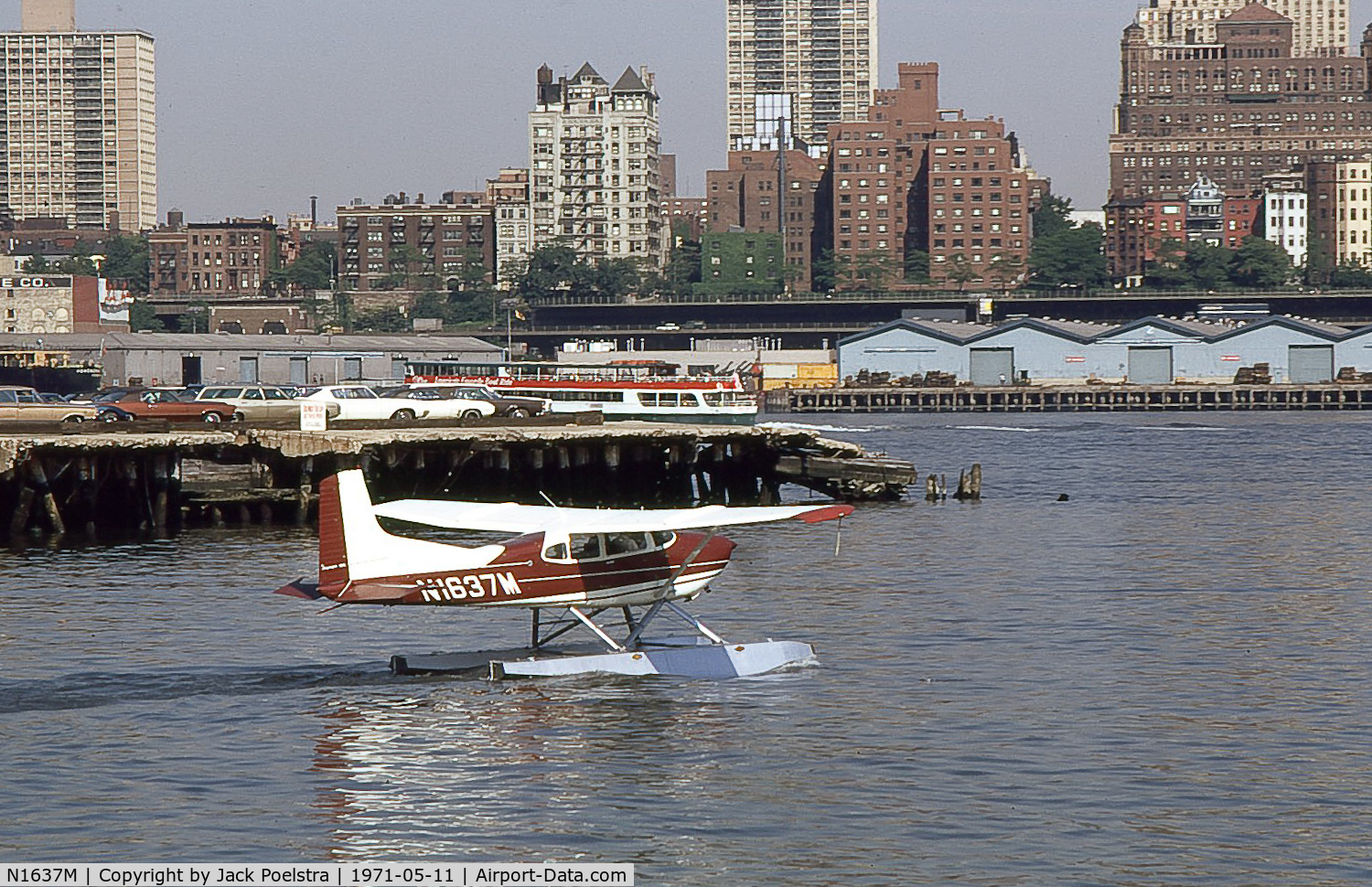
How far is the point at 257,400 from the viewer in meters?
69.9

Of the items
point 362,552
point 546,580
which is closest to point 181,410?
point 362,552

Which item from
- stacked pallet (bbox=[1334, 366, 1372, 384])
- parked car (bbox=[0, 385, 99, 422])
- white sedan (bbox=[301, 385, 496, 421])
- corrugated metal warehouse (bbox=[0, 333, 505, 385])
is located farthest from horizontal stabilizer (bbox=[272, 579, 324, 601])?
stacked pallet (bbox=[1334, 366, 1372, 384])

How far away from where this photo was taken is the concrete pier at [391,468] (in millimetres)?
55188

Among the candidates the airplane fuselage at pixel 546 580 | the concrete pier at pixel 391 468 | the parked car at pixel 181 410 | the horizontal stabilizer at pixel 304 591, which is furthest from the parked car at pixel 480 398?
the airplane fuselage at pixel 546 580

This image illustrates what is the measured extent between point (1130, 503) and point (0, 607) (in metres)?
42.7

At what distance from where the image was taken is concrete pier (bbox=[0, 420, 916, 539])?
181ft

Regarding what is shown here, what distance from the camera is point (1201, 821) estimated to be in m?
22.7

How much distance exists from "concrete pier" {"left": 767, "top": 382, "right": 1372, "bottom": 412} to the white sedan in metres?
109

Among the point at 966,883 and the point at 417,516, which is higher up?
the point at 417,516

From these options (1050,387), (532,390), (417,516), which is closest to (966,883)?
(417,516)

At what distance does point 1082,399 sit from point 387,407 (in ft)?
381

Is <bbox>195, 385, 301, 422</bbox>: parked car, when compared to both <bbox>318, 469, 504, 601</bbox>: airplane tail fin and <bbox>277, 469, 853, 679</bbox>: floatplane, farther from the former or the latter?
<bbox>318, 469, 504, 601</bbox>: airplane tail fin

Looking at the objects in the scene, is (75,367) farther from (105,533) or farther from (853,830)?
(853,830)
